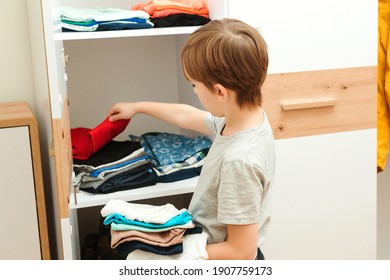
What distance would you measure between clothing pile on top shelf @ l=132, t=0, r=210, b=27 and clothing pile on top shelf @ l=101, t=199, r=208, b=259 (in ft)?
2.32

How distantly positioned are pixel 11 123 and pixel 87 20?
42 cm

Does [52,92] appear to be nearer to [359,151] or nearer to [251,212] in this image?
[251,212]

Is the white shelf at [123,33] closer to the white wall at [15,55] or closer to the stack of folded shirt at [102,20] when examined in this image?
the stack of folded shirt at [102,20]

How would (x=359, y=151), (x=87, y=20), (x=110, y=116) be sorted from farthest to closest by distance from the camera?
(x=359, y=151)
(x=110, y=116)
(x=87, y=20)

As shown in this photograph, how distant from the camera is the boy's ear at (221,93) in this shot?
155 centimetres

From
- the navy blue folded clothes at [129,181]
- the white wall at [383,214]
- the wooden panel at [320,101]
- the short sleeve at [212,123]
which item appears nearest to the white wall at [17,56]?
the navy blue folded clothes at [129,181]

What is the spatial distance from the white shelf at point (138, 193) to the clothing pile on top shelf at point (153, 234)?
0.33 m

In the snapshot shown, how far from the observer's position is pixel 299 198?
2.15 m

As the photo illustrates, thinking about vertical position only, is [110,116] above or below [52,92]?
below

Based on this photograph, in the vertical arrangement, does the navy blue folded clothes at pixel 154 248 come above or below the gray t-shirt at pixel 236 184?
below

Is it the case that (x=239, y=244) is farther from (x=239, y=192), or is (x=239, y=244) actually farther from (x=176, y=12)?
(x=176, y=12)

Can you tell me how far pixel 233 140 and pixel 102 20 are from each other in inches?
25.2
